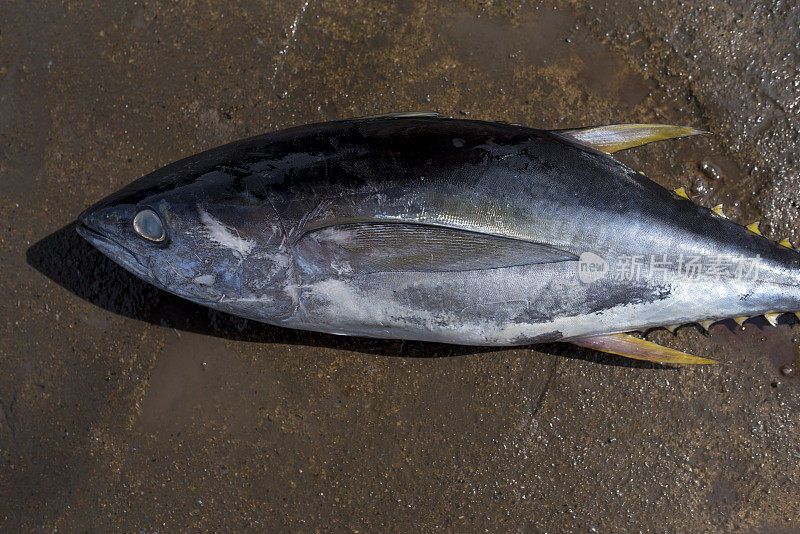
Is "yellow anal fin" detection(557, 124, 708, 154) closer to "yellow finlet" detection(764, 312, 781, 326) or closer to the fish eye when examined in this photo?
"yellow finlet" detection(764, 312, 781, 326)

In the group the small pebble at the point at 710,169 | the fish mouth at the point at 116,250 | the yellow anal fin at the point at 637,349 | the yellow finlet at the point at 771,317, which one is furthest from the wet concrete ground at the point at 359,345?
the fish mouth at the point at 116,250

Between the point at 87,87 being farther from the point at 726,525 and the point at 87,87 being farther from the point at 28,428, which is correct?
the point at 726,525

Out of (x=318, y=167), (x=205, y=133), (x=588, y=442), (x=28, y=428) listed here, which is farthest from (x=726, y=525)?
(x=28, y=428)

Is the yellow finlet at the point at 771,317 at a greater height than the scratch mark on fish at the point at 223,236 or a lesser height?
lesser

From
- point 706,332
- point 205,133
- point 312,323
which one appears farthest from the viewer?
point 205,133

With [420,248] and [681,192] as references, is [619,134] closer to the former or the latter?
[681,192]

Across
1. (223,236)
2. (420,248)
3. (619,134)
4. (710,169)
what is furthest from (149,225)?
(710,169)

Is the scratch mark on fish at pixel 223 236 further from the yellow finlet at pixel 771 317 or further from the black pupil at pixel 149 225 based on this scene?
the yellow finlet at pixel 771 317

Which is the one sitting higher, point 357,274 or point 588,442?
point 357,274
